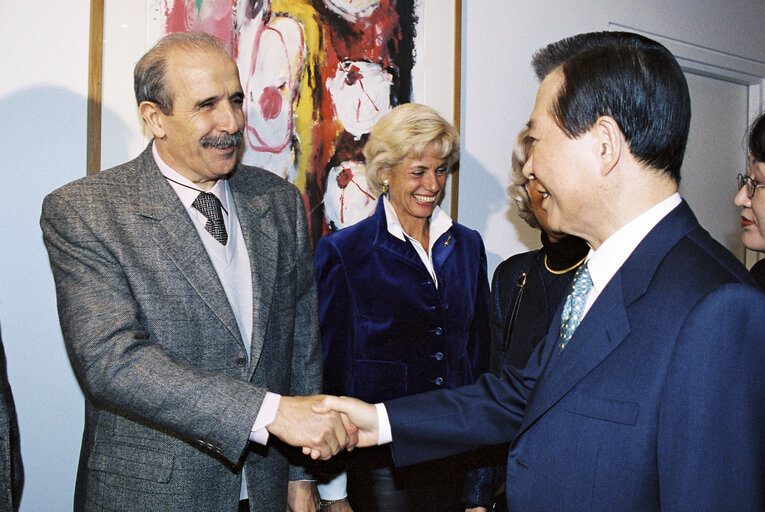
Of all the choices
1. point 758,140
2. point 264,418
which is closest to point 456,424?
point 264,418

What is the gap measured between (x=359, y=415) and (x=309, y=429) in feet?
0.48

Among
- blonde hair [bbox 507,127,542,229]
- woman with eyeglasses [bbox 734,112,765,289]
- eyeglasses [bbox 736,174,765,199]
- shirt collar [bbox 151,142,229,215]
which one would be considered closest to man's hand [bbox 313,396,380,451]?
shirt collar [bbox 151,142,229,215]

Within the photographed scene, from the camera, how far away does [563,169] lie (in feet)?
4.45

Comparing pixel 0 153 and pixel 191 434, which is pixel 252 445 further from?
pixel 0 153

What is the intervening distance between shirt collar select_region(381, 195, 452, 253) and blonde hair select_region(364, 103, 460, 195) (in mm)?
148

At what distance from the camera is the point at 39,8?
197 cm

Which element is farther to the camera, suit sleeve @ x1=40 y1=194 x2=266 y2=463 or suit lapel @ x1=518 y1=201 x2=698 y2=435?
suit sleeve @ x1=40 y1=194 x2=266 y2=463

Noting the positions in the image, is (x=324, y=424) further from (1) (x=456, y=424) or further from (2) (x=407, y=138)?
(2) (x=407, y=138)

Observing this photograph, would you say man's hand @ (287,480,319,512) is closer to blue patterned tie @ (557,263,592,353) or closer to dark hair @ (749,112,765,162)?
blue patterned tie @ (557,263,592,353)

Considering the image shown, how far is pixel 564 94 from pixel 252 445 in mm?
1211

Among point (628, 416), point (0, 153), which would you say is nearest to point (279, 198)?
point (0, 153)

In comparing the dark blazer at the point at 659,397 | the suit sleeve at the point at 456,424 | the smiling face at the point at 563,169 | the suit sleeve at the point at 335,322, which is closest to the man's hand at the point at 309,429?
the suit sleeve at the point at 456,424

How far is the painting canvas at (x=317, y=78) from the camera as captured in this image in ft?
7.73

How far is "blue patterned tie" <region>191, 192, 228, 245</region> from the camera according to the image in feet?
6.01
